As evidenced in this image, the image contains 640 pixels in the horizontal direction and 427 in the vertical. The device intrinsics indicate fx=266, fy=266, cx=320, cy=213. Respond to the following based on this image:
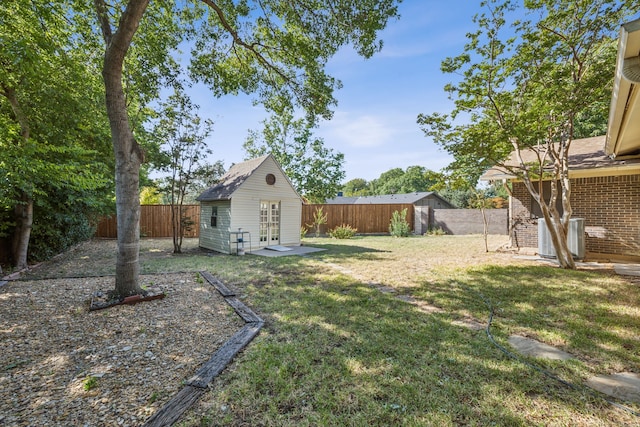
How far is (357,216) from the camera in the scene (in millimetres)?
17328

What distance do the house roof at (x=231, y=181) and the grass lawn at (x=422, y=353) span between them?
4.70 m

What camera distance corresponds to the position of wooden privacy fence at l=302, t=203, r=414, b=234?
657 inches

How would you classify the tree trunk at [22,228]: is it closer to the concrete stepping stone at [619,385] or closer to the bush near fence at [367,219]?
the bush near fence at [367,219]

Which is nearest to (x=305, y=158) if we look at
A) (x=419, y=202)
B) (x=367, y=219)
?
(x=367, y=219)

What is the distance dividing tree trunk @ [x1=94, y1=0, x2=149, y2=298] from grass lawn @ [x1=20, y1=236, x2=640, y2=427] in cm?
181

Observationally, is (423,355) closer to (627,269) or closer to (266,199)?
(627,269)

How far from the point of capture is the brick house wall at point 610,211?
7293 millimetres

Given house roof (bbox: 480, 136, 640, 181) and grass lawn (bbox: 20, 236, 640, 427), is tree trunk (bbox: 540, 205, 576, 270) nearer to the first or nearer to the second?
grass lawn (bbox: 20, 236, 640, 427)

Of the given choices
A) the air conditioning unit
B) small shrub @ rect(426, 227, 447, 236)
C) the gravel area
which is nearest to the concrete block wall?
small shrub @ rect(426, 227, 447, 236)

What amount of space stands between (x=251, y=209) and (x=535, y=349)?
8.83 meters

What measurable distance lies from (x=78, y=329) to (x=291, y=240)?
8357mm

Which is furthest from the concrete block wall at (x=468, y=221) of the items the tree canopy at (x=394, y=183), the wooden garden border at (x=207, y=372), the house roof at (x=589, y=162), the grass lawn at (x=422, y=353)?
the tree canopy at (x=394, y=183)

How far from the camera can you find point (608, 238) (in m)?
7.68

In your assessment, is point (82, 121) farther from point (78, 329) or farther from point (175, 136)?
point (78, 329)
